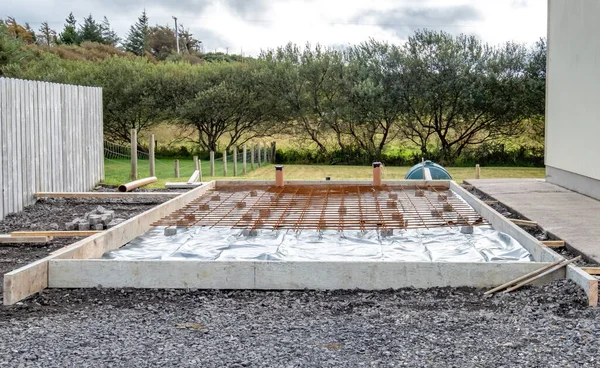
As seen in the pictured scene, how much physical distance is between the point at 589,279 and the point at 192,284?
8.01 ft

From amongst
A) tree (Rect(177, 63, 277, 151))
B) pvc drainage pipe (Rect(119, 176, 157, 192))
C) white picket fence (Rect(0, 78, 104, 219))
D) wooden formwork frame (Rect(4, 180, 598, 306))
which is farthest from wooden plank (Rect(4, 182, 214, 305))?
tree (Rect(177, 63, 277, 151))

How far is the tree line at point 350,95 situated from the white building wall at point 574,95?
777cm

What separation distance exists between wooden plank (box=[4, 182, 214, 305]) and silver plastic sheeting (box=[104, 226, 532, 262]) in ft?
0.34

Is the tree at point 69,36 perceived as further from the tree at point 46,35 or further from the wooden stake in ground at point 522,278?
the wooden stake in ground at point 522,278

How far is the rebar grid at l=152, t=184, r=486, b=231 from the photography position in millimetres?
6238

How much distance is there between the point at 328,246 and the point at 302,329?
1953 millimetres

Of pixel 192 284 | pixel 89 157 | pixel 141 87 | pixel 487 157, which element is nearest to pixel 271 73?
pixel 141 87

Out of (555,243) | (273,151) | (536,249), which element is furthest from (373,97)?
(536,249)

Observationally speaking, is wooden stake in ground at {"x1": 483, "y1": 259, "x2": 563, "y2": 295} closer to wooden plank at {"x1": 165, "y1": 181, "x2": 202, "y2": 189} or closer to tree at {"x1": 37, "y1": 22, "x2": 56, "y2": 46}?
wooden plank at {"x1": 165, "y1": 181, "x2": 202, "y2": 189}

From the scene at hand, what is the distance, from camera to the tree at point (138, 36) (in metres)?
46.0

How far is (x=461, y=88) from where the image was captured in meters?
17.8

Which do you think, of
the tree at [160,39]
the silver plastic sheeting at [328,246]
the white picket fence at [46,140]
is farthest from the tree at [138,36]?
the silver plastic sheeting at [328,246]

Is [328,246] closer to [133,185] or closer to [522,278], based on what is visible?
[522,278]

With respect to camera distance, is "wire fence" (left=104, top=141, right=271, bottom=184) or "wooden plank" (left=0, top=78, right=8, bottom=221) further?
"wire fence" (left=104, top=141, right=271, bottom=184)
